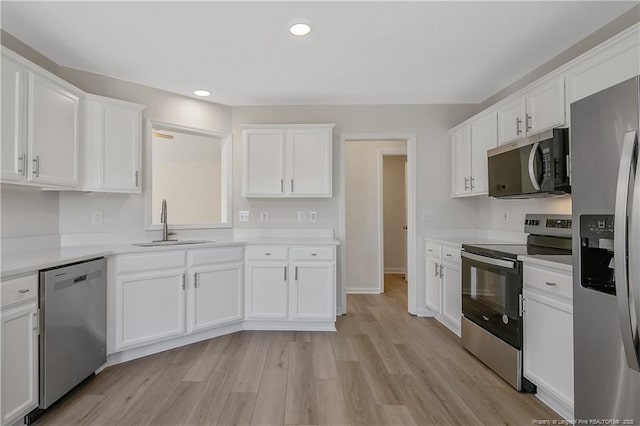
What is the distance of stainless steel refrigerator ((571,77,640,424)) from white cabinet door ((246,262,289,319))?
2307mm

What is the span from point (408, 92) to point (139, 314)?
10.7ft

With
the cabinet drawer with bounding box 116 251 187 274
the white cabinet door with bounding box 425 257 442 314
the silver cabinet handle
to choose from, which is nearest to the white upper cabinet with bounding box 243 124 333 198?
the cabinet drawer with bounding box 116 251 187 274

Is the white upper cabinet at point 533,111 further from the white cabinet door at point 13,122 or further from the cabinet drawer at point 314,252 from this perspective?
the white cabinet door at point 13,122

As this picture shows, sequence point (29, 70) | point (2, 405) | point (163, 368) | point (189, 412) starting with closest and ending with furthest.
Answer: point (2, 405) → point (189, 412) → point (29, 70) → point (163, 368)

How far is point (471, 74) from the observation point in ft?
9.76

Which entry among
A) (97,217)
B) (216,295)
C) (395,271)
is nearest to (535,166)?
(216,295)

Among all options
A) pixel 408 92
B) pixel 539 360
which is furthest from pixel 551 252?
pixel 408 92

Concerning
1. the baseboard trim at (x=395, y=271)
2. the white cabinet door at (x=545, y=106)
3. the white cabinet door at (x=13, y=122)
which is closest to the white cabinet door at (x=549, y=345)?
the white cabinet door at (x=545, y=106)

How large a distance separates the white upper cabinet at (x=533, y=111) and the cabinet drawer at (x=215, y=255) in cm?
264

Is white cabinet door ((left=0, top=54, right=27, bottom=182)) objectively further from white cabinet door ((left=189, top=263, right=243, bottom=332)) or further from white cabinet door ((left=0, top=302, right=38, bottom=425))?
white cabinet door ((left=189, top=263, right=243, bottom=332))

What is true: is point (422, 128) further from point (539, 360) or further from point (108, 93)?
point (108, 93)

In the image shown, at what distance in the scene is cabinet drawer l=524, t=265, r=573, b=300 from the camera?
176 cm

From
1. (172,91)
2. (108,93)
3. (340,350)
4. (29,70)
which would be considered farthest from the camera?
(172,91)

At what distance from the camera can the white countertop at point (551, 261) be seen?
5.74ft
